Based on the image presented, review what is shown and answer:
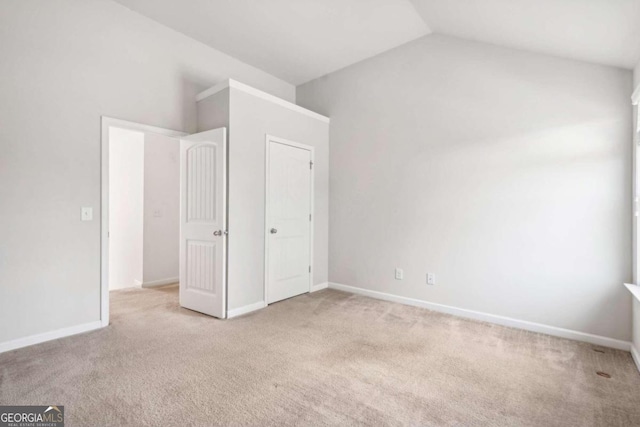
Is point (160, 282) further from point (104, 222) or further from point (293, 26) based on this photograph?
point (293, 26)

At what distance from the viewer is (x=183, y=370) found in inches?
88.7

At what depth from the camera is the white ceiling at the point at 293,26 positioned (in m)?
3.15

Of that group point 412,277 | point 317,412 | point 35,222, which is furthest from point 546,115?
point 35,222

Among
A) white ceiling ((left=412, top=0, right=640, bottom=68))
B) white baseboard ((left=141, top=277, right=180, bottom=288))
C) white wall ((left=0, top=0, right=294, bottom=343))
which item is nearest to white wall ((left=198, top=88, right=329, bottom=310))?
white wall ((left=0, top=0, right=294, bottom=343))

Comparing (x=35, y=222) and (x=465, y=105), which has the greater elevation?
(x=465, y=105)

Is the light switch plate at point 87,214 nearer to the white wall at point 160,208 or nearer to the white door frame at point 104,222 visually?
the white door frame at point 104,222

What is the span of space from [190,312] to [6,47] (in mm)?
2807

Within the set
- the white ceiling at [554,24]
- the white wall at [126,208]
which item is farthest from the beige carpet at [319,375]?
the white ceiling at [554,24]

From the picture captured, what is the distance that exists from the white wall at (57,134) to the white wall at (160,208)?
1.65m

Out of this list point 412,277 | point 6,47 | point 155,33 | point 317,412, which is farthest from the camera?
point 412,277

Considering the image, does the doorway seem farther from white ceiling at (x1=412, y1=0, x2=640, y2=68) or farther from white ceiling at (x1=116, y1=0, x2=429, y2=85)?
→ white ceiling at (x1=412, y1=0, x2=640, y2=68)

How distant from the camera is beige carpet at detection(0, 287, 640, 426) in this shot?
180cm

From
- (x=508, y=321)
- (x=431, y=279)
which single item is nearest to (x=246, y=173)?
(x=431, y=279)

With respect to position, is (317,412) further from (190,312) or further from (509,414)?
(190,312)
